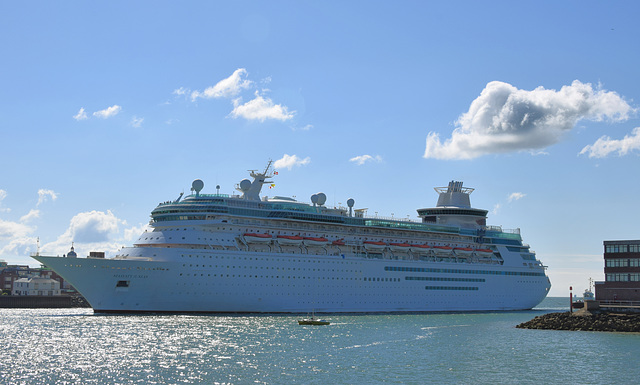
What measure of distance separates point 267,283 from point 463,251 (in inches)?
1108

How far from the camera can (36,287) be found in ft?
331

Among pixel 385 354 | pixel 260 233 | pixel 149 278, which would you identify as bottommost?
pixel 385 354

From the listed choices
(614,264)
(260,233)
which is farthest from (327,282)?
(614,264)

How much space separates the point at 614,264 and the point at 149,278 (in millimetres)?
38394

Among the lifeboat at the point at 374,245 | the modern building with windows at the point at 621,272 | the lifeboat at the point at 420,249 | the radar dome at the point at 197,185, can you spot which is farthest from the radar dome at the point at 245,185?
the modern building with windows at the point at 621,272

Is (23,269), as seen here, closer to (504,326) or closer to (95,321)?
(95,321)

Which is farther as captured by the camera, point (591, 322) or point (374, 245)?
point (374, 245)

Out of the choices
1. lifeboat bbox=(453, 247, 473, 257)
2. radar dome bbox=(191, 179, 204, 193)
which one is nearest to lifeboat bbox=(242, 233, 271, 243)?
radar dome bbox=(191, 179, 204, 193)

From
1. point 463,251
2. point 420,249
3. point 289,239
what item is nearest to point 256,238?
point 289,239

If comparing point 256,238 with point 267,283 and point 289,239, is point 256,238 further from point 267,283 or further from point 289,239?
point 267,283

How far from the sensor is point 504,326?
53.9 metres

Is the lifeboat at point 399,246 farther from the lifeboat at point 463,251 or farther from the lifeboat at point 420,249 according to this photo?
the lifeboat at point 463,251

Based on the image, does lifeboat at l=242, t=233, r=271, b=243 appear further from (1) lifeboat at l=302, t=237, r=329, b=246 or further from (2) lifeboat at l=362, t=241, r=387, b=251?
(2) lifeboat at l=362, t=241, r=387, b=251

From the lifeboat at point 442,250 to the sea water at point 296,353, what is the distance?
2237 centimetres
